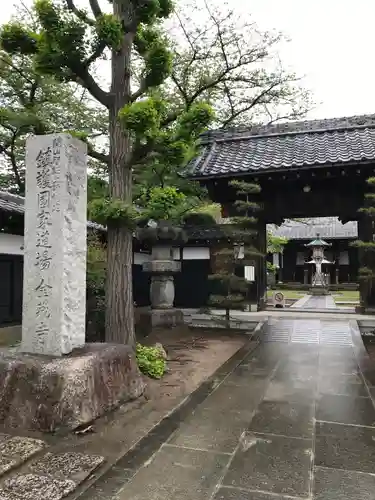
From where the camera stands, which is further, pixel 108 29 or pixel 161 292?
pixel 161 292

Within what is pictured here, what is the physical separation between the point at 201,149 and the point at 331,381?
9.34 meters

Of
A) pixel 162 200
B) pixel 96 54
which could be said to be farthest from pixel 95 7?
pixel 162 200

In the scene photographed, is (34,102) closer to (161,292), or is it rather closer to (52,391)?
(161,292)

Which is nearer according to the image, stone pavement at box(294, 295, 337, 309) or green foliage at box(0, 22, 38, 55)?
green foliage at box(0, 22, 38, 55)

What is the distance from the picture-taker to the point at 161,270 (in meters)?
10.7

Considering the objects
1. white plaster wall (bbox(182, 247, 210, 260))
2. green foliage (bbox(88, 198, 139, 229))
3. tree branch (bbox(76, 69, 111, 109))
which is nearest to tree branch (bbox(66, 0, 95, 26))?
tree branch (bbox(76, 69, 111, 109))

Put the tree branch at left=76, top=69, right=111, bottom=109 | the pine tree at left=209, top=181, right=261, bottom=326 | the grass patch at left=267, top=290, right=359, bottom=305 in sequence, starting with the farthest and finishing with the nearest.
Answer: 1. the grass patch at left=267, top=290, right=359, bottom=305
2. the pine tree at left=209, top=181, right=261, bottom=326
3. the tree branch at left=76, top=69, right=111, bottom=109

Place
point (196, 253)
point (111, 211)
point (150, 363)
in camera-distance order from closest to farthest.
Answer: point (111, 211), point (150, 363), point (196, 253)

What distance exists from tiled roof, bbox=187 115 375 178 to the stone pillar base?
12.8 feet

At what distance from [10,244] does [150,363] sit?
503cm

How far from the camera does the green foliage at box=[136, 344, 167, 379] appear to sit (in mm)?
6312

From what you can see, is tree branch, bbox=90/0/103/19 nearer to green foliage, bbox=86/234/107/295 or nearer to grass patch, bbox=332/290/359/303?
green foliage, bbox=86/234/107/295

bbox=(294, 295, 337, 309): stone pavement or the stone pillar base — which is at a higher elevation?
the stone pillar base

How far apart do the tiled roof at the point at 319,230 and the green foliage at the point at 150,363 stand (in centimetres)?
2713
